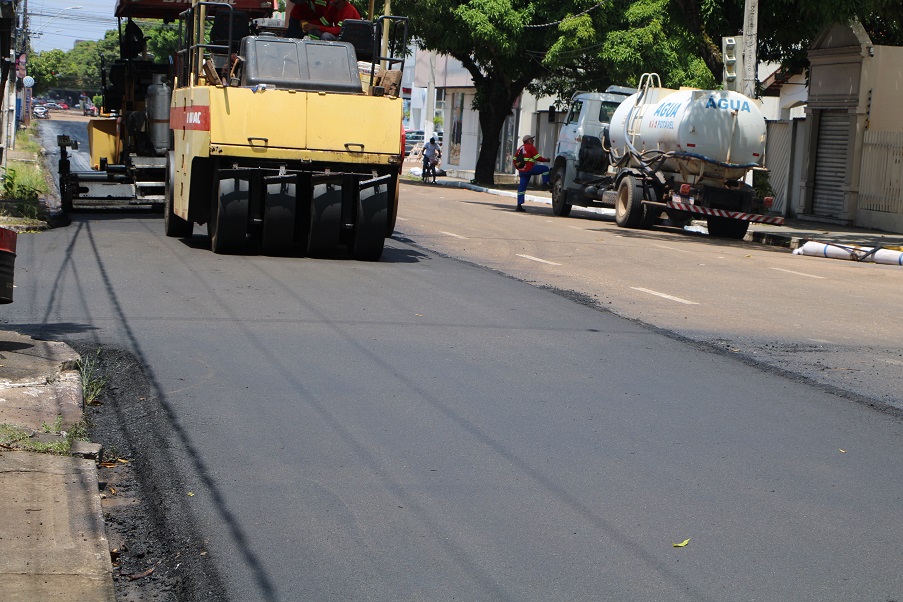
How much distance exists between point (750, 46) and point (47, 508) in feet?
65.1

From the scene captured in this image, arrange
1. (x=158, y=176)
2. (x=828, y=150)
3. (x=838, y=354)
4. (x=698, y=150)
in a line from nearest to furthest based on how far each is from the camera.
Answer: (x=838, y=354) < (x=158, y=176) < (x=698, y=150) < (x=828, y=150)

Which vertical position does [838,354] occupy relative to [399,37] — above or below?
below

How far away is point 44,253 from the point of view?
46.4ft

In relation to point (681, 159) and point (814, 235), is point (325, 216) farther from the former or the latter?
point (814, 235)

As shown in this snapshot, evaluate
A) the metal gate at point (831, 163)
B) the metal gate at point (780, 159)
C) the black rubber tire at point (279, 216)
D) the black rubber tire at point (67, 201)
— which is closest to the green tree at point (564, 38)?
the metal gate at point (780, 159)

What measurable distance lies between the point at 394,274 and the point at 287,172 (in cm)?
188

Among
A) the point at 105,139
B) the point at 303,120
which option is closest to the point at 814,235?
the point at 303,120

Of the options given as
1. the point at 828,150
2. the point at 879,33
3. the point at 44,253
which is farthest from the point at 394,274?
the point at 879,33

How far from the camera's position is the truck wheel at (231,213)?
1391 cm

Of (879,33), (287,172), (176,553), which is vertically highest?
(879,33)

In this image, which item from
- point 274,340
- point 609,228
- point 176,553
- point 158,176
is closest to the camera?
point 176,553

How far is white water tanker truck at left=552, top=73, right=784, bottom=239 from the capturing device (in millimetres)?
21672

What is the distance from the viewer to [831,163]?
27328mm

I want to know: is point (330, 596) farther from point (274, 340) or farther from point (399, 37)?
point (399, 37)
